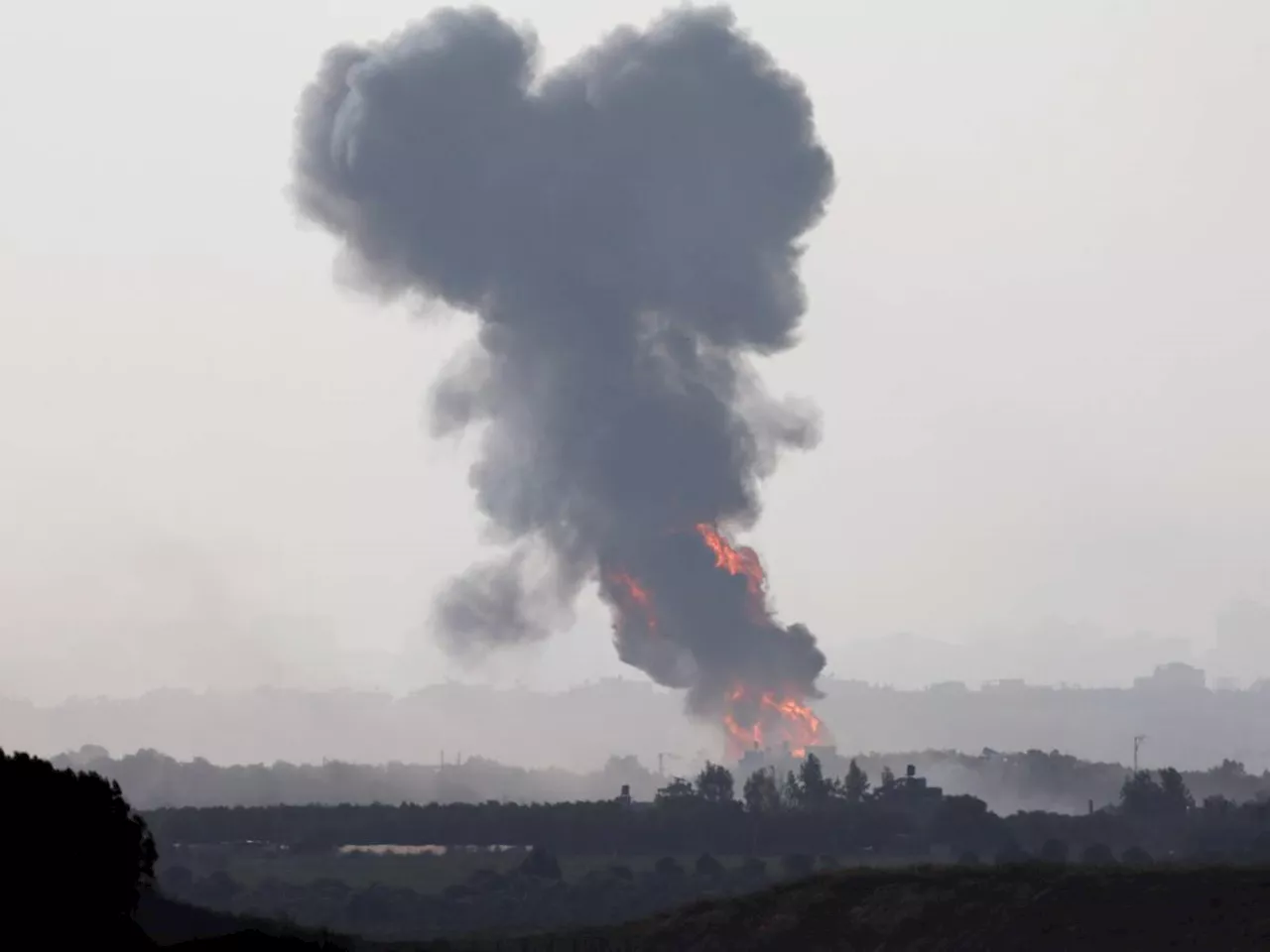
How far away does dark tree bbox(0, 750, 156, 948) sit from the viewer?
11700 centimetres

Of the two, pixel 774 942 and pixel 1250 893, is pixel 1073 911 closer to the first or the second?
pixel 1250 893

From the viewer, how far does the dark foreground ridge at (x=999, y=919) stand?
167500 millimetres

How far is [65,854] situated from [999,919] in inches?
3526

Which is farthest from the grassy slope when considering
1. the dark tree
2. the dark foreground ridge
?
the dark tree

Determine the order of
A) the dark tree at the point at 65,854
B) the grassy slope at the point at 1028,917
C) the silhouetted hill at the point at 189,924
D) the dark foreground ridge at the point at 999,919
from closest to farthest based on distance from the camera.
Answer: the dark tree at the point at 65,854
the silhouetted hill at the point at 189,924
the grassy slope at the point at 1028,917
the dark foreground ridge at the point at 999,919

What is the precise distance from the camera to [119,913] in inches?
4818

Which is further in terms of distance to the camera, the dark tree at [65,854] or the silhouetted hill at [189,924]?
the silhouetted hill at [189,924]

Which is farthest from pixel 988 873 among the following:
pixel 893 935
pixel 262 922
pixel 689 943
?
pixel 262 922

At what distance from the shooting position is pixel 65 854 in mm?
122688

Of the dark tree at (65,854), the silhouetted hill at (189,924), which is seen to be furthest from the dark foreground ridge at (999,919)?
the dark tree at (65,854)

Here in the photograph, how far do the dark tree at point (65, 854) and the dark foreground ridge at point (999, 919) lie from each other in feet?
107

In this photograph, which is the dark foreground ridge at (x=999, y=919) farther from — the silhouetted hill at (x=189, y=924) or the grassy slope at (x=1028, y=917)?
the silhouetted hill at (x=189, y=924)

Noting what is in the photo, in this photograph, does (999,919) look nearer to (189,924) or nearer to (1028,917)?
(1028,917)

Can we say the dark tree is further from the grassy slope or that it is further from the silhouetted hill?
the grassy slope
